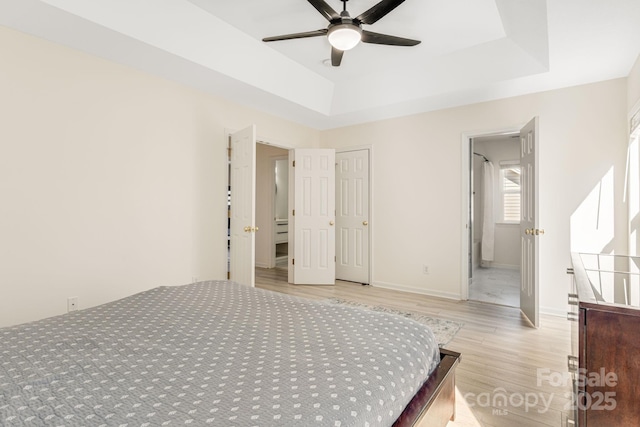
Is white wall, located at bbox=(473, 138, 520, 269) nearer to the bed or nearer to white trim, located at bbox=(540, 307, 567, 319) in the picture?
white trim, located at bbox=(540, 307, 567, 319)

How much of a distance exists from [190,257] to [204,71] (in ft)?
6.53

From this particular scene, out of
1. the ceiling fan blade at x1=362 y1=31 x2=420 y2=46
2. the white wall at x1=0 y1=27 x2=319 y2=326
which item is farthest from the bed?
the ceiling fan blade at x1=362 y1=31 x2=420 y2=46

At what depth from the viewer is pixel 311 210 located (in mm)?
4988

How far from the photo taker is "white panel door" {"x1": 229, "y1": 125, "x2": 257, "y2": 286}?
11.8 ft

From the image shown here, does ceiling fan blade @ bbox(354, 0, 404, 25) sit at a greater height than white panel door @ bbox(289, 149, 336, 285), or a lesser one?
greater

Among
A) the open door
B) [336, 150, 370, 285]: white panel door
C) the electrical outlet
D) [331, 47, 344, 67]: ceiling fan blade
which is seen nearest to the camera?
the electrical outlet

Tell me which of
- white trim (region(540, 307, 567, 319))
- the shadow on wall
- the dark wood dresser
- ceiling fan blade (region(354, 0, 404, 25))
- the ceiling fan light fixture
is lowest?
white trim (region(540, 307, 567, 319))

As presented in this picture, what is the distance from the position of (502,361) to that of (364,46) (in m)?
3.26

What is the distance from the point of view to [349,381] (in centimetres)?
101

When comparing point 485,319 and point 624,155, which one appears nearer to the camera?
point 624,155

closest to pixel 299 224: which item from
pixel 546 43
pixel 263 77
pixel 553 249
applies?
pixel 263 77

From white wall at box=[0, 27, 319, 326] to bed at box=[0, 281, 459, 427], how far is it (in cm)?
142

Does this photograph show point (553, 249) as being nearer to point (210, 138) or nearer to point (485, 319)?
point (485, 319)

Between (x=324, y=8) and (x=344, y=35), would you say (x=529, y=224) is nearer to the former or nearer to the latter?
(x=344, y=35)
